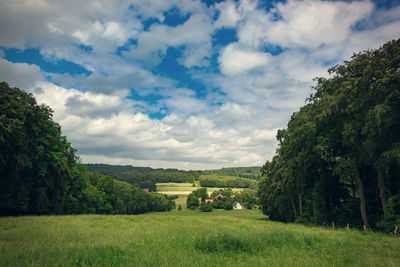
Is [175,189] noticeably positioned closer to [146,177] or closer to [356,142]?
[146,177]

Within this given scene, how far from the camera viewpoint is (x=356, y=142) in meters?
19.2

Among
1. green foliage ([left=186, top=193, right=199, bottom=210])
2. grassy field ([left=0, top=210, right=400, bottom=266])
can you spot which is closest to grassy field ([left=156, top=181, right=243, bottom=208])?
green foliage ([left=186, top=193, right=199, bottom=210])

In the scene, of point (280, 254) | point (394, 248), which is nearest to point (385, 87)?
point (394, 248)

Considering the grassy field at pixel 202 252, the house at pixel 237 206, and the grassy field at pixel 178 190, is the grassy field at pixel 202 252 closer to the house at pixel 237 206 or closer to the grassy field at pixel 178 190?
the grassy field at pixel 178 190

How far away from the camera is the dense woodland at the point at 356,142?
1708 centimetres

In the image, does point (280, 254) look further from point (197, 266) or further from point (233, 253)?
point (197, 266)

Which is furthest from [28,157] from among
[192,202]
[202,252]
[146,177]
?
[146,177]

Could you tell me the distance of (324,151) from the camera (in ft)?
72.5

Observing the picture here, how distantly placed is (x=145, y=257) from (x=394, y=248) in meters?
9.85

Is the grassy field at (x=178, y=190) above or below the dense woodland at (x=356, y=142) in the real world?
below

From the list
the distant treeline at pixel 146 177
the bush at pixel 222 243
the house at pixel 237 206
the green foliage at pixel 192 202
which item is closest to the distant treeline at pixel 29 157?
the bush at pixel 222 243

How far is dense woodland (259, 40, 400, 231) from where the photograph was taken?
56.0 feet

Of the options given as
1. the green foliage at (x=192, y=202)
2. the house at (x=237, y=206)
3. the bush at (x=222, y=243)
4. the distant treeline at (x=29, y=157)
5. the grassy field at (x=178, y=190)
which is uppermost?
the distant treeline at (x=29, y=157)

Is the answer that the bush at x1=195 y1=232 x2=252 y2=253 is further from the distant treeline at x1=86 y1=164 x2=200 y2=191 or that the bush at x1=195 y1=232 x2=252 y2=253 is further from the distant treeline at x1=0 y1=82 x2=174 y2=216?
the distant treeline at x1=86 y1=164 x2=200 y2=191
